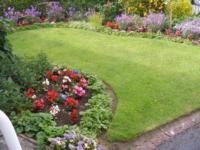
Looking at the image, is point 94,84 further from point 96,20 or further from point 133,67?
point 96,20

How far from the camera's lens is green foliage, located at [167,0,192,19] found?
11.0m

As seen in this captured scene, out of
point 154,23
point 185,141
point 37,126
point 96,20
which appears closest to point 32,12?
point 96,20

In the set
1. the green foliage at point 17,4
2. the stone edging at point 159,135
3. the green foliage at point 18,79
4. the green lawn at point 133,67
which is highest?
the green foliage at point 17,4

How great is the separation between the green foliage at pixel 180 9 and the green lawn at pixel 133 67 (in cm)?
230

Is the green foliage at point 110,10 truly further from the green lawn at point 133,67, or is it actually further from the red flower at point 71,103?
the red flower at point 71,103

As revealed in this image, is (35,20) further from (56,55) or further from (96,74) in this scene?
(96,74)

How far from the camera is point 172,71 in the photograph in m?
7.04

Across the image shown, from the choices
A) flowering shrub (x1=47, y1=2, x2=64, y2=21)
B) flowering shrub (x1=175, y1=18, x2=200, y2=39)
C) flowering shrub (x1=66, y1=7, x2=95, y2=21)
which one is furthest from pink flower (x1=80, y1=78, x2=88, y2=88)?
flowering shrub (x1=47, y1=2, x2=64, y2=21)

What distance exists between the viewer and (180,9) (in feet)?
36.4

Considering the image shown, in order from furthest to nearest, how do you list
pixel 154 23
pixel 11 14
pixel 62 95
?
pixel 11 14, pixel 154 23, pixel 62 95

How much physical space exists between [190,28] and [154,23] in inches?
37.9

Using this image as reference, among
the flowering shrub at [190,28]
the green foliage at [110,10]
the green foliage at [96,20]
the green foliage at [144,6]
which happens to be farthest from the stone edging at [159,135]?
the green foliage at [110,10]

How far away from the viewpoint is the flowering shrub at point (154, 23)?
1001 centimetres

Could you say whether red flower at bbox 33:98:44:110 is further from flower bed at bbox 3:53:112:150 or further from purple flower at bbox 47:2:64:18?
purple flower at bbox 47:2:64:18
